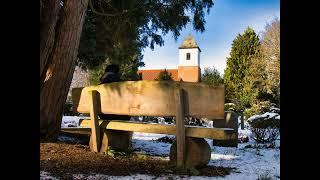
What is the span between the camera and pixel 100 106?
562cm

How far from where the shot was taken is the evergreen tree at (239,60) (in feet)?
98.4

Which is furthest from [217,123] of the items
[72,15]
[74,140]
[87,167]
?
[87,167]

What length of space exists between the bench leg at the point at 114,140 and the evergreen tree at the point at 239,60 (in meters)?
24.2

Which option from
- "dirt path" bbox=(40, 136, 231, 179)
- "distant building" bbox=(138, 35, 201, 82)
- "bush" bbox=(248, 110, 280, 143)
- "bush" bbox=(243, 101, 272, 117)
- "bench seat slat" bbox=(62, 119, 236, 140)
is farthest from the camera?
"distant building" bbox=(138, 35, 201, 82)

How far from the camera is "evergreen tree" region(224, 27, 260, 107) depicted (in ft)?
98.4

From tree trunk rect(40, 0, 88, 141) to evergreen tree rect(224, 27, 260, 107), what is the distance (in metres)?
23.8

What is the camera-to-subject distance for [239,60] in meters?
31.5

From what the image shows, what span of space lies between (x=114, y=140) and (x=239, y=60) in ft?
88.6

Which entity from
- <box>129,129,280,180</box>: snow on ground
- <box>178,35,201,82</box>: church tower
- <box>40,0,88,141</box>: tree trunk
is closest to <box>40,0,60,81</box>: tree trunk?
<box>40,0,88,141</box>: tree trunk

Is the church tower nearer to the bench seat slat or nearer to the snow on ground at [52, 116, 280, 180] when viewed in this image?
the snow on ground at [52, 116, 280, 180]

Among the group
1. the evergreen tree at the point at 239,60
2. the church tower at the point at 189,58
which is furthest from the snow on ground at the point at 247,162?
the church tower at the point at 189,58

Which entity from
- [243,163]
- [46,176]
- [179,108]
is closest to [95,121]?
[179,108]

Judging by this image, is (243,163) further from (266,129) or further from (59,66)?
(266,129)

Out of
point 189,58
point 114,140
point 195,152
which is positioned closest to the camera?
point 195,152
